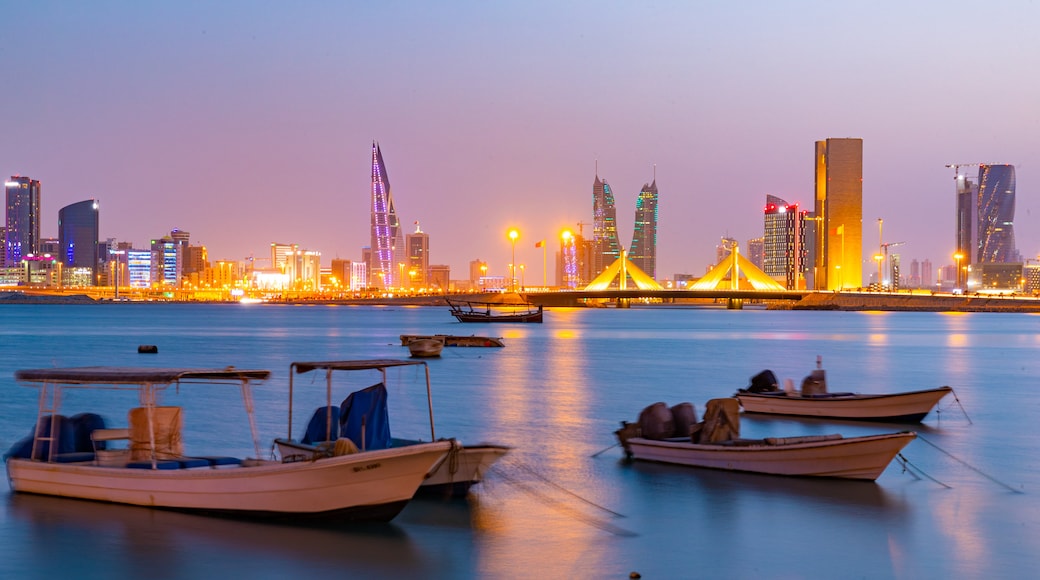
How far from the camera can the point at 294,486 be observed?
1523cm

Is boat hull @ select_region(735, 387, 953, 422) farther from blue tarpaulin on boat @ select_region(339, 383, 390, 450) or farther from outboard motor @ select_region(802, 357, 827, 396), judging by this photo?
blue tarpaulin on boat @ select_region(339, 383, 390, 450)

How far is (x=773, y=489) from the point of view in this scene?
742 inches

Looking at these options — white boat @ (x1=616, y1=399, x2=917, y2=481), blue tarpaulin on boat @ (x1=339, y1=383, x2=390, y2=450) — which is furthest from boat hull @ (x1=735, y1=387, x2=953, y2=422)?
blue tarpaulin on boat @ (x1=339, y1=383, x2=390, y2=450)

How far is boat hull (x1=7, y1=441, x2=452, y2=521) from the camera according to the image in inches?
589

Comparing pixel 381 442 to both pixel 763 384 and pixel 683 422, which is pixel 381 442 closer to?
pixel 683 422

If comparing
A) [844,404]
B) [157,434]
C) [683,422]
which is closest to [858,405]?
[844,404]

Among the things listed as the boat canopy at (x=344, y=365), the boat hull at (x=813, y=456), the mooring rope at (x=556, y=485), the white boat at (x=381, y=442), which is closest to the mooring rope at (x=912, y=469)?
the boat hull at (x=813, y=456)

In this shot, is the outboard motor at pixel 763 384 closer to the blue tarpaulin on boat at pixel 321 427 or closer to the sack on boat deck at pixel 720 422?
the sack on boat deck at pixel 720 422

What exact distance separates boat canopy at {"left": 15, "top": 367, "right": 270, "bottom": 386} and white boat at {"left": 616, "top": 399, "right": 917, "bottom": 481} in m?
7.74

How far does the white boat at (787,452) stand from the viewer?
1900cm

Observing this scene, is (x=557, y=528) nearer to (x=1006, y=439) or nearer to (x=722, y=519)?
(x=722, y=519)

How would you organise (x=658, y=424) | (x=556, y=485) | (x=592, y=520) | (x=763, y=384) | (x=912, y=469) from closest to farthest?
(x=592, y=520) < (x=556, y=485) < (x=658, y=424) < (x=912, y=469) < (x=763, y=384)

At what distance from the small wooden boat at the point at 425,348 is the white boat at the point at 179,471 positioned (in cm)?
4093

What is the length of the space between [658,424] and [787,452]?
2.82 metres
